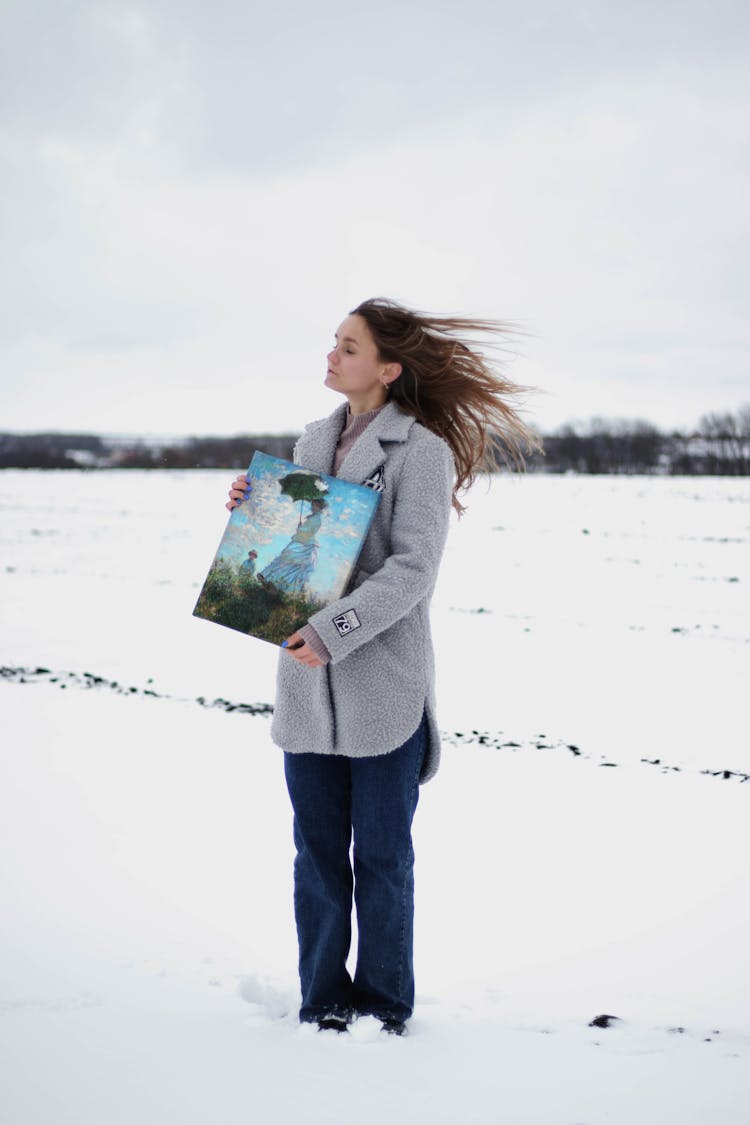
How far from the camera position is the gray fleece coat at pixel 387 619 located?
2.40 m

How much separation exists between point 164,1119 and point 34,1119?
0.28 meters

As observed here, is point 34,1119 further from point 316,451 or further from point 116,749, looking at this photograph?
point 116,749

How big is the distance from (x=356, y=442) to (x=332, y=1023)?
149cm

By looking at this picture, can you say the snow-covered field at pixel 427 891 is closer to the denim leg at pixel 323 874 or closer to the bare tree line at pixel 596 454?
the denim leg at pixel 323 874

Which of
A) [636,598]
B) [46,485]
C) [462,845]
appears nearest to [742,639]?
[636,598]

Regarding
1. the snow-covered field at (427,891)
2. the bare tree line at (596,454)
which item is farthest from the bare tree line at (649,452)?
the snow-covered field at (427,891)

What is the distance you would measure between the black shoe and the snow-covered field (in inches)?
1.6

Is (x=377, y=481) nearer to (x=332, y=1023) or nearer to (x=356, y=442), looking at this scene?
(x=356, y=442)

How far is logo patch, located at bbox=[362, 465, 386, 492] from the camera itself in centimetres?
Answer: 249

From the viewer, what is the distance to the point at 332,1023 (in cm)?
256

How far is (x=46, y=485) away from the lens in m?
35.5

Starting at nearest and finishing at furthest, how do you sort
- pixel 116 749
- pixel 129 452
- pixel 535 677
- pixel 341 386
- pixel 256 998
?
pixel 341 386 → pixel 256 998 → pixel 116 749 → pixel 535 677 → pixel 129 452

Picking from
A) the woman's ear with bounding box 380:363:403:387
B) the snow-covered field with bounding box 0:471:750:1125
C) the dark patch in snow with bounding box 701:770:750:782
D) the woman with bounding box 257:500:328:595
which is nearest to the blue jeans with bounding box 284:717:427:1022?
the snow-covered field with bounding box 0:471:750:1125

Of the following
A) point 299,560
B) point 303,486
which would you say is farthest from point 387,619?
point 303,486
